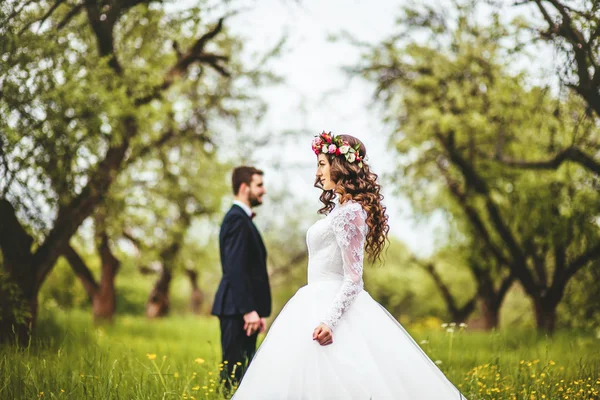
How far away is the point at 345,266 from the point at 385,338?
58cm

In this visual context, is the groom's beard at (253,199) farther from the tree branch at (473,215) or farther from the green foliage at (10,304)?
the tree branch at (473,215)

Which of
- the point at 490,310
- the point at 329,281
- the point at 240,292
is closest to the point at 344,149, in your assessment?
the point at 329,281

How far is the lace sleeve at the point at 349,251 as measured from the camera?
3836mm

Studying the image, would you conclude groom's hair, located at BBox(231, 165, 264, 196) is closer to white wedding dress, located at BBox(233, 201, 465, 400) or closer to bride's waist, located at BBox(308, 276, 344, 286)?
white wedding dress, located at BBox(233, 201, 465, 400)

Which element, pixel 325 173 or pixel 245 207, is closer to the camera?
pixel 325 173

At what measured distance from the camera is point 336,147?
13.9ft

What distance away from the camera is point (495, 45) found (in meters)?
10.0

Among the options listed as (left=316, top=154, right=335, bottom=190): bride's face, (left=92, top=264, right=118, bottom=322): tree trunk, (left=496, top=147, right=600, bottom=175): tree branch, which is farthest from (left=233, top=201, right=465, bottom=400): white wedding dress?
(left=92, top=264, right=118, bottom=322): tree trunk

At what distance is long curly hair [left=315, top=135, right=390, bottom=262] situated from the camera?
411 centimetres

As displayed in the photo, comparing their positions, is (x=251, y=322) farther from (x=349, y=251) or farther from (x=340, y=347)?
(x=349, y=251)

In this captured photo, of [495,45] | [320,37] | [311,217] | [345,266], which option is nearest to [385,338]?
[345,266]

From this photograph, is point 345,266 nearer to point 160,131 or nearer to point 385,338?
point 385,338

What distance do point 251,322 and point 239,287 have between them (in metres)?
0.34

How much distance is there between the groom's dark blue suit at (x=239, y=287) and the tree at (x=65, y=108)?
2.42 meters
